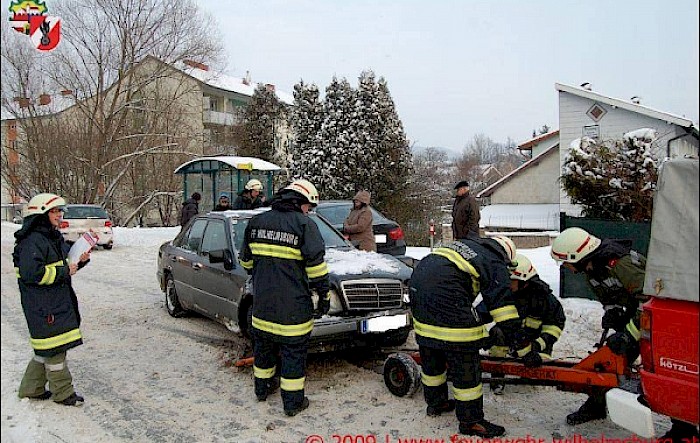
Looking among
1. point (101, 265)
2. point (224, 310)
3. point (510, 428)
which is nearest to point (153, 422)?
point (224, 310)

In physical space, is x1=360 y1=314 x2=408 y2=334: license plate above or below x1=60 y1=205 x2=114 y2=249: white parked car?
below

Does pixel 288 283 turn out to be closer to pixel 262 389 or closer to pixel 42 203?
pixel 262 389

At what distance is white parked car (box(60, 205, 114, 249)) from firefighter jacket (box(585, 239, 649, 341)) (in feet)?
50.6

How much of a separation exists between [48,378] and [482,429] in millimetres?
3657

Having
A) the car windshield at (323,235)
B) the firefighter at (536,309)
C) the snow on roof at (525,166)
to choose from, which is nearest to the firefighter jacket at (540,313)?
the firefighter at (536,309)

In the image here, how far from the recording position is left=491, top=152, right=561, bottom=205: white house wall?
89.6ft

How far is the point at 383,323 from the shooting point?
5551mm

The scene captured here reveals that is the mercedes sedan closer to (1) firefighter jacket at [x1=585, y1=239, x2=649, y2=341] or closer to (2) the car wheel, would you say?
(2) the car wheel

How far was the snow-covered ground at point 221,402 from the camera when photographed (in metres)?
4.37

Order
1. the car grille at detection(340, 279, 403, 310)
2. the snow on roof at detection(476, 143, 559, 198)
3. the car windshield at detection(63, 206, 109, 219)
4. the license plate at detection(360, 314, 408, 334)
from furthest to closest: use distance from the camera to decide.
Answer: the snow on roof at detection(476, 143, 559, 198) → the car windshield at detection(63, 206, 109, 219) → the car grille at detection(340, 279, 403, 310) → the license plate at detection(360, 314, 408, 334)

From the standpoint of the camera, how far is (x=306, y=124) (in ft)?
90.5

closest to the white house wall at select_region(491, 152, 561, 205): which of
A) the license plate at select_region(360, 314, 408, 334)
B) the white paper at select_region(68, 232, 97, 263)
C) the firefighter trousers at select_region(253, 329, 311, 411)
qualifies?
the license plate at select_region(360, 314, 408, 334)

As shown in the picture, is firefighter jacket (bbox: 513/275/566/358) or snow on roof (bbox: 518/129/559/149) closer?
firefighter jacket (bbox: 513/275/566/358)

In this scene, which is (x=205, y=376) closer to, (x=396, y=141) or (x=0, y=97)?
(x=0, y=97)
